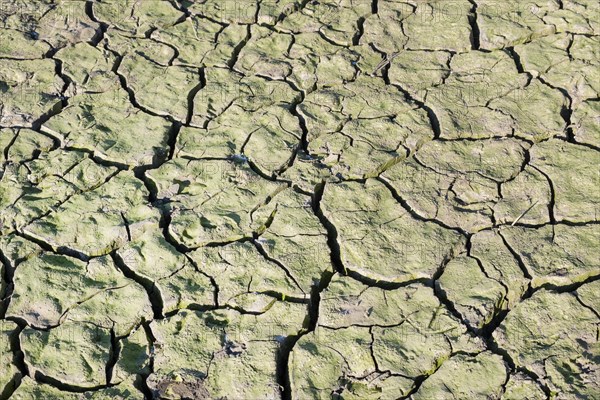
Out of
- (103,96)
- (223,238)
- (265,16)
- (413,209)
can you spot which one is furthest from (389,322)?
(265,16)

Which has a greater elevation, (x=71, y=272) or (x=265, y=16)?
(x=265, y=16)

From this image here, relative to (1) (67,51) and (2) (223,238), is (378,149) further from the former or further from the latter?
Result: (1) (67,51)

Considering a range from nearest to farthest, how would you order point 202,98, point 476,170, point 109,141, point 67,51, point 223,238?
point 223,238, point 476,170, point 109,141, point 202,98, point 67,51

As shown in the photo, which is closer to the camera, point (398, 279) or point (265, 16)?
point (398, 279)

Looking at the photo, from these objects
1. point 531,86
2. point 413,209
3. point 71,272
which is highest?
point 531,86

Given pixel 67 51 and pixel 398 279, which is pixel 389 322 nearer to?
pixel 398 279

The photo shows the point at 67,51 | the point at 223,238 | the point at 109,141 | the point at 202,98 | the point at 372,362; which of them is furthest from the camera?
the point at 67,51
